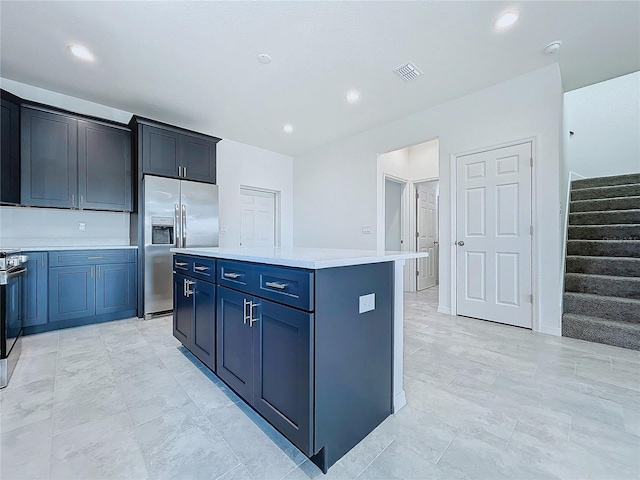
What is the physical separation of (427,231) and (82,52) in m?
5.59

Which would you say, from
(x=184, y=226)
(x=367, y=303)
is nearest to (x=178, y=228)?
(x=184, y=226)

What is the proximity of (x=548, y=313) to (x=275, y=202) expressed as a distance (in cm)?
469

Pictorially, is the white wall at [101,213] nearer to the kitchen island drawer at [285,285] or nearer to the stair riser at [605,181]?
the kitchen island drawer at [285,285]

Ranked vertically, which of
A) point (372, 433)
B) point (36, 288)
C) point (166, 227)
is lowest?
point (372, 433)

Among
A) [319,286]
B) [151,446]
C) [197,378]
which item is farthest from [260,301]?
[197,378]

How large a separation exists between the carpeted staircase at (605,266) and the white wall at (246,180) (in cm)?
457

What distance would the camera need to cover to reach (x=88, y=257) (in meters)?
3.08

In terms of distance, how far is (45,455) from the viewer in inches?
48.8

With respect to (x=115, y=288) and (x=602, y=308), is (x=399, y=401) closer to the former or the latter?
(x=602, y=308)

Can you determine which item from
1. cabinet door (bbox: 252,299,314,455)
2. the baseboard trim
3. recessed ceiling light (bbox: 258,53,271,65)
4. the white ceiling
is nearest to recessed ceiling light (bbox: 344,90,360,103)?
the white ceiling

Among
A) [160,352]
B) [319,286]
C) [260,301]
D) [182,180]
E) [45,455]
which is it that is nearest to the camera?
[319,286]

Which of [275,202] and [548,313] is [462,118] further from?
[275,202]

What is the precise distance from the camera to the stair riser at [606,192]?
12.7 ft

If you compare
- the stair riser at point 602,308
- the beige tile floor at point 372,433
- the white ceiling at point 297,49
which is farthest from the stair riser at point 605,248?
the white ceiling at point 297,49
